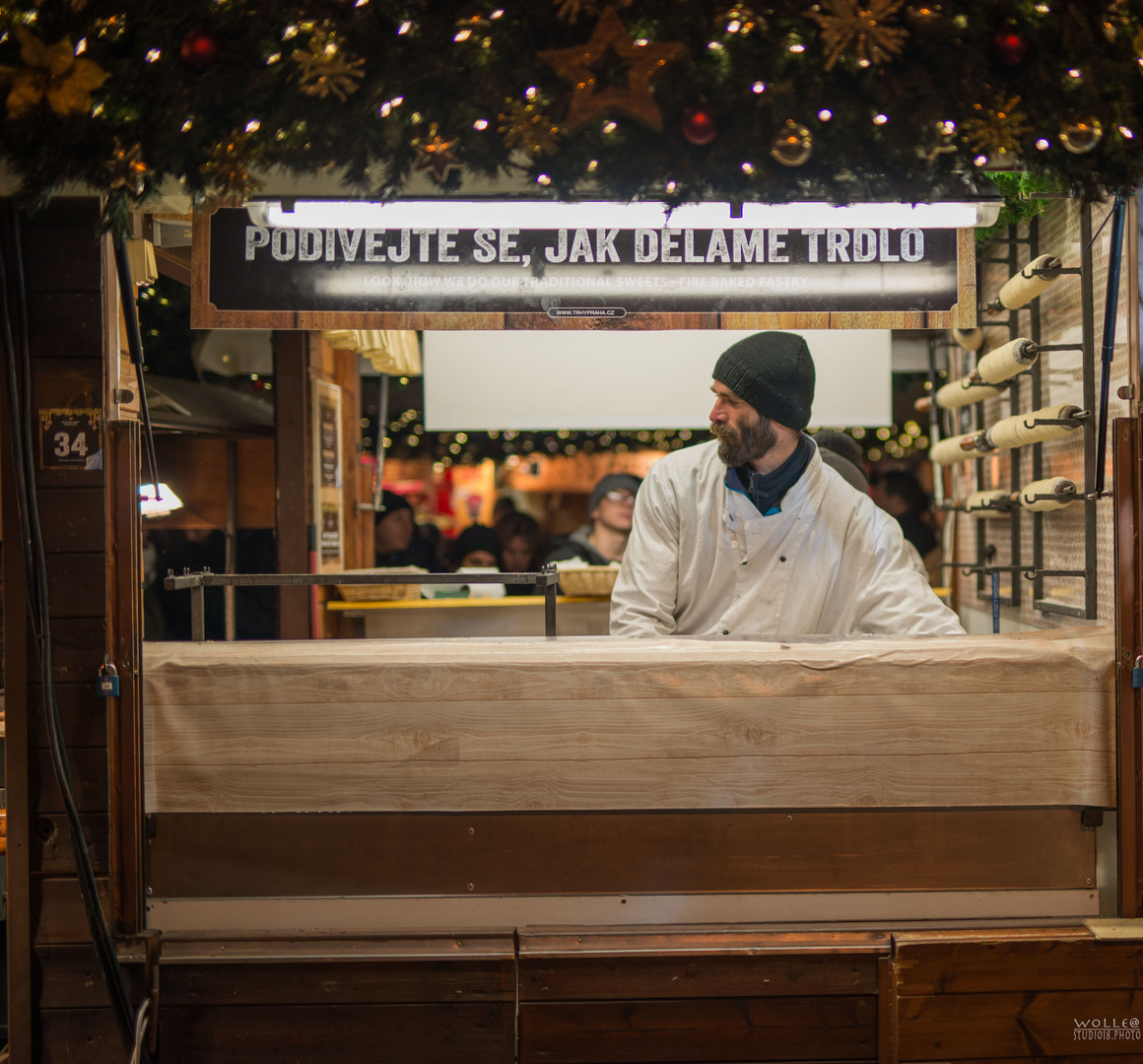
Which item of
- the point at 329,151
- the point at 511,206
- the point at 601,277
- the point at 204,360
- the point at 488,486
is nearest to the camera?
the point at 329,151

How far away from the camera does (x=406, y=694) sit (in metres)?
2.17

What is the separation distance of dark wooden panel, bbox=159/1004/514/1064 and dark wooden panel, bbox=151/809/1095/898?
25 centimetres

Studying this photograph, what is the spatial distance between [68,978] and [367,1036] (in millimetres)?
697

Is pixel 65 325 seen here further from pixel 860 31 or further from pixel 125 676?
pixel 860 31

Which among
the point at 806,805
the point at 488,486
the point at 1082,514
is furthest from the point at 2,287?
the point at 488,486

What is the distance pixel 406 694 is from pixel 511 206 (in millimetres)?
1158

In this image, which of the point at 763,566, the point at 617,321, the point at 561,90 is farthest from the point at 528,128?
the point at 763,566

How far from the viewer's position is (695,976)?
2119 millimetres

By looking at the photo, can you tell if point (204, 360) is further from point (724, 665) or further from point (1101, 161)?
point (1101, 161)

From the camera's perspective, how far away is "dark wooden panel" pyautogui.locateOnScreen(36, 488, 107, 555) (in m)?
2.20

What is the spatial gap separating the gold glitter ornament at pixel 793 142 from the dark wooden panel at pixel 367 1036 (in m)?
1.90

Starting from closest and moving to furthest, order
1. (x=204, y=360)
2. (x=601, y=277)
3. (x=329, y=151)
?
(x=329, y=151), (x=601, y=277), (x=204, y=360)

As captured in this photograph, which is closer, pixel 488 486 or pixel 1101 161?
pixel 1101 161

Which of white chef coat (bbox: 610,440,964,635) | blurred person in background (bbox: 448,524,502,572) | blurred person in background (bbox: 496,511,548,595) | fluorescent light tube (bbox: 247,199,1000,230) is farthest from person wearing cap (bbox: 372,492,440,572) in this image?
fluorescent light tube (bbox: 247,199,1000,230)
